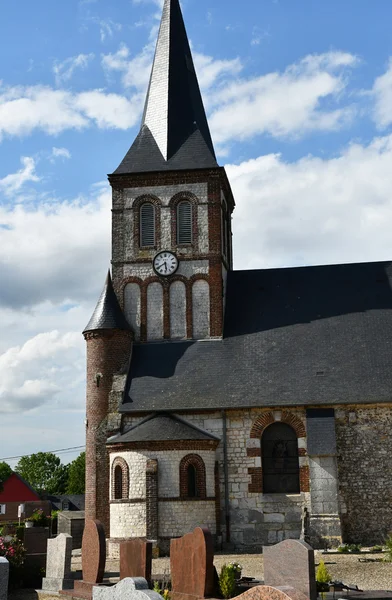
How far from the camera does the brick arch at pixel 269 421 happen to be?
27359mm

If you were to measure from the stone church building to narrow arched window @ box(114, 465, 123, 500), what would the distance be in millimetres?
56

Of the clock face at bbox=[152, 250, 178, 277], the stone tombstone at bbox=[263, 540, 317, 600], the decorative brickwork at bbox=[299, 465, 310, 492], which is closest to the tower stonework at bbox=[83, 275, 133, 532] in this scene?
the clock face at bbox=[152, 250, 178, 277]

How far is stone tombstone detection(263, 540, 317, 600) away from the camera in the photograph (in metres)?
12.4

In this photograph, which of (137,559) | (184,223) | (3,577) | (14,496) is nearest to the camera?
(3,577)

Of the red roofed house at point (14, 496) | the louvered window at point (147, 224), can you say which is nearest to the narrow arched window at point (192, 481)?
the louvered window at point (147, 224)

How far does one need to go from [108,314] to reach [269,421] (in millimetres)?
7753

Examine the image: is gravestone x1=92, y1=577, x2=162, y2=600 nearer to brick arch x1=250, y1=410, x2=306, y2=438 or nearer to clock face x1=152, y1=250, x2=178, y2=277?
brick arch x1=250, y1=410, x2=306, y2=438

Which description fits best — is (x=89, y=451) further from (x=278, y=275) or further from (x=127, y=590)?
(x=127, y=590)

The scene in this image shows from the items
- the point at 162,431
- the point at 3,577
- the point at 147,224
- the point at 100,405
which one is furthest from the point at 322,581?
the point at 147,224

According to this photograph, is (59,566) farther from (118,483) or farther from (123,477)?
(118,483)

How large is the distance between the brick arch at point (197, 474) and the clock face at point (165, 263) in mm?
8171

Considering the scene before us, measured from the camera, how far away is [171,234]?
31.8 m

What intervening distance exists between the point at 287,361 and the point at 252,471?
440 centimetres

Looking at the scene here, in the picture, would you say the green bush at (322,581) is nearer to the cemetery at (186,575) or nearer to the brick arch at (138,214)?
the cemetery at (186,575)
